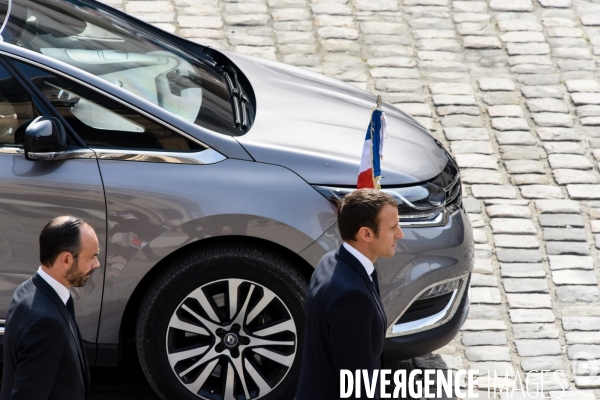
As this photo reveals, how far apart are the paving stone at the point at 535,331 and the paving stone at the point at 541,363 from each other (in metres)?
0.22

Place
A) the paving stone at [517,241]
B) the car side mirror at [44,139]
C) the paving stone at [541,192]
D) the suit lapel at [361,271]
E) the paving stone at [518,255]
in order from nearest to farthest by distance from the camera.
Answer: the suit lapel at [361,271], the car side mirror at [44,139], the paving stone at [518,255], the paving stone at [517,241], the paving stone at [541,192]

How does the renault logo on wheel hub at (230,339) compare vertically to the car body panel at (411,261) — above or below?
below

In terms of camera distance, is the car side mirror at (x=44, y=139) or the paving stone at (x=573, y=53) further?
the paving stone at (x=573, y=53)

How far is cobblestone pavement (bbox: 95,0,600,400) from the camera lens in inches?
228

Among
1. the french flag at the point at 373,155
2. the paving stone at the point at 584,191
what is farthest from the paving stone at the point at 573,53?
the french flag at the point at 373,155

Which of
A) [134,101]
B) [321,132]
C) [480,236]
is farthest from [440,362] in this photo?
[134,101]

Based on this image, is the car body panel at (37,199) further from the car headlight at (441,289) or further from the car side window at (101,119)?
the car headlight at (441,289)

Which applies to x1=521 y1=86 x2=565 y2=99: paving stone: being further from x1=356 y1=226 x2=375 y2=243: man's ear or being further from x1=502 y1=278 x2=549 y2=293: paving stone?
x1=356 y1=226 x2=375 y2=243: man's ear

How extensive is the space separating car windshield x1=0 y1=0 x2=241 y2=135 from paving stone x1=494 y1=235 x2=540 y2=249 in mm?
2441

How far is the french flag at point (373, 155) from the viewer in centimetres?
437

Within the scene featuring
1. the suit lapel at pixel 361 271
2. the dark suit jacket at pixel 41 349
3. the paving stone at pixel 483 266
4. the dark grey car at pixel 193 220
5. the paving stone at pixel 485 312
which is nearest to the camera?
the dark suit jacket at pixel 41 349

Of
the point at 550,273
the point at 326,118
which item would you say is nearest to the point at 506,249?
the point at 550,273

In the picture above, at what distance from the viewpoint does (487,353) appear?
219 inches

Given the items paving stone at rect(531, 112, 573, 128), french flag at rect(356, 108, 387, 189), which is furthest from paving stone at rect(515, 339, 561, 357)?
paving stone at rect(531, 112, 573, 128)
